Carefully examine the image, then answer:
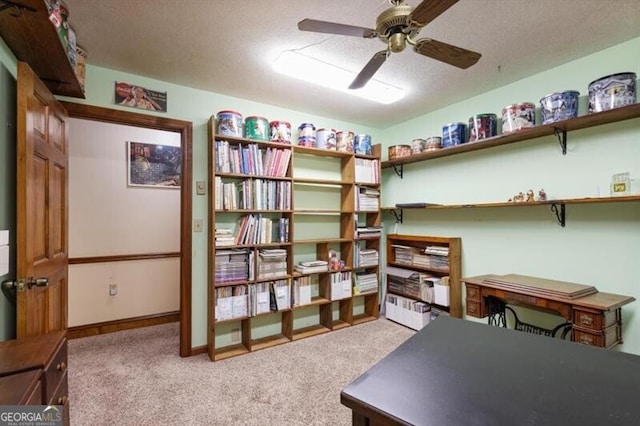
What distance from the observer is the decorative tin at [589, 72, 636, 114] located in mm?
1783

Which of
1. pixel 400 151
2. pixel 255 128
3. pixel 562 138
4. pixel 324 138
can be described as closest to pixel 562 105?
pixel 562 138

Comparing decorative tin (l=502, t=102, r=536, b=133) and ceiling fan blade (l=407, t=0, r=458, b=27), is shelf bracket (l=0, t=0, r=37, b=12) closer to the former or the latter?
ceiling fan blade (l=407, t=0, r=458, b=27)

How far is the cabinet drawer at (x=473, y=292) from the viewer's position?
7.74 ft

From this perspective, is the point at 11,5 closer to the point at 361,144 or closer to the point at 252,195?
the point at 252,195

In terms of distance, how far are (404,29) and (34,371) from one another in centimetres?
195

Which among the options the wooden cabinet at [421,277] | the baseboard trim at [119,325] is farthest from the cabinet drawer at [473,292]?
the baseboard trim at [119,325]

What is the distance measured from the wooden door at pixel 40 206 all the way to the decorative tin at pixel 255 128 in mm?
1313

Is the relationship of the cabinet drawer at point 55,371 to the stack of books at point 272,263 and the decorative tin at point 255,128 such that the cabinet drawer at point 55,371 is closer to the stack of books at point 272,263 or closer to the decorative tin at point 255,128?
the stack of books at point 272,263

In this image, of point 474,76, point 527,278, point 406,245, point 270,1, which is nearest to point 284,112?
point 270,1

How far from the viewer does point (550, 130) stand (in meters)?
2.20

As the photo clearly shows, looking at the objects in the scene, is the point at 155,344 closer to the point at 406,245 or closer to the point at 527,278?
the point at 406,245

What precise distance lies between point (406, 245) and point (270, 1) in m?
2.78

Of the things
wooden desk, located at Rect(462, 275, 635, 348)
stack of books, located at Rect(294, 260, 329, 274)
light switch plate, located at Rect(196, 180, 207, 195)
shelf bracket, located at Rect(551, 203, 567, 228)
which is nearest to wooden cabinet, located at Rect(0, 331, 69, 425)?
light switch plate, located at Rect(196, 180, 207, 195)

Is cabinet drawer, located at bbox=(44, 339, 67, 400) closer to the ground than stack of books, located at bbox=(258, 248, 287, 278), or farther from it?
closer to the ground
